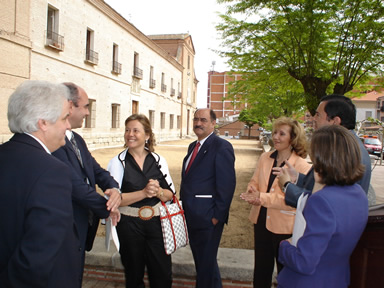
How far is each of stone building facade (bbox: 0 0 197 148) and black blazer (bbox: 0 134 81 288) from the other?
12059mm

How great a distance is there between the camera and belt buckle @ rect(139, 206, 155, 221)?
8.76ft

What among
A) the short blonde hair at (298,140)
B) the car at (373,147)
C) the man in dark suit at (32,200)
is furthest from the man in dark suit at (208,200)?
the car at (373,147)

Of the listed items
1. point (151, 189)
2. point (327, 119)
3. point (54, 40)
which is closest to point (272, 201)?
point (327, 119)

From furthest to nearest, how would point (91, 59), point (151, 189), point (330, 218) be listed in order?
point (91, 59) → point (151, 189) → point (330, 218)

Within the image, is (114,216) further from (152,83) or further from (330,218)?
(152,83)

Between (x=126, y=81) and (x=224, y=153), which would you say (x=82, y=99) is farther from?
(x=126, y=81)

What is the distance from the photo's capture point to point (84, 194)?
6.83 ft

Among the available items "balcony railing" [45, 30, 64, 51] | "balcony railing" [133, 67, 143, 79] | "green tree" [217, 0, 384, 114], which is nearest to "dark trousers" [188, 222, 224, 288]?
"green tree" [217, 0, 384, 114]

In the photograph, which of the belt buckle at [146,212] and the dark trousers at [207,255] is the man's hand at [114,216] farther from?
the dark trousers at [207,255]

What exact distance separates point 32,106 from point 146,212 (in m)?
1.44

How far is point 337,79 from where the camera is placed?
28.8 feet

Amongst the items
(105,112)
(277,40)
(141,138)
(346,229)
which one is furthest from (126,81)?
(346,229)

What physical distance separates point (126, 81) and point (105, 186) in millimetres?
21226

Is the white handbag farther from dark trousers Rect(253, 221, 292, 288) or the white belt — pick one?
dark trousers Rect(253, 221, 292, 288)
